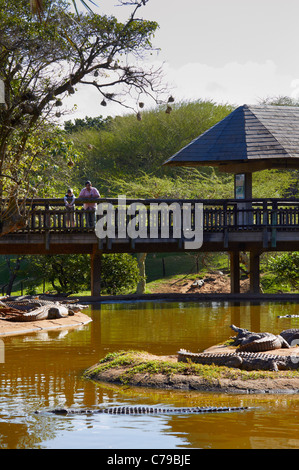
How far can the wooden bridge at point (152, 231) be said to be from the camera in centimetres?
2061

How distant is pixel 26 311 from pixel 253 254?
9.24 m

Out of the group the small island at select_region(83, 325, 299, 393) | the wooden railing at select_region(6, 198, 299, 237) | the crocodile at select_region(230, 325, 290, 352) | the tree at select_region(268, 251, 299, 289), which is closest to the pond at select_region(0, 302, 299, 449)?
the small island at select_region(83, 325, 299, 393)

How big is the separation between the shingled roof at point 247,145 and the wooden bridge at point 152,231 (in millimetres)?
1291

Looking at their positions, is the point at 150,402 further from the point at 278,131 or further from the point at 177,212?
the point at 278,131

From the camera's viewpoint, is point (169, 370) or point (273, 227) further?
point (273, 227)

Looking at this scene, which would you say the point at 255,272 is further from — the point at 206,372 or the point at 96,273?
the point at 206,372

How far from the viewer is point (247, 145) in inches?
889

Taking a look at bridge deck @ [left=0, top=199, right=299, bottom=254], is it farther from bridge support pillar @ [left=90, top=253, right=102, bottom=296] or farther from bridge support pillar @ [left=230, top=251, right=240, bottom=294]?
bridge support pillar @ [left=230, top=251, right=240, bottom=294]

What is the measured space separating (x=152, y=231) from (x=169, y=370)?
11329 mm

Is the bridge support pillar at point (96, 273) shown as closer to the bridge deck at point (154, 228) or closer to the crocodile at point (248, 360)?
the bridge deck at point (154, 228)

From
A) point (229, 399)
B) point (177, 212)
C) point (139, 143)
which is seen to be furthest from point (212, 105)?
point (229, 399)

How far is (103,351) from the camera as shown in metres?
12.5

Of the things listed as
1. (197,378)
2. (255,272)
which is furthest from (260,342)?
(255,272)

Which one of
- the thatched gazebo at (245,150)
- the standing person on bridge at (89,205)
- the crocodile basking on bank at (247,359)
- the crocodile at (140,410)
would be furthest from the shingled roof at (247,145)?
the crocodile at (140,410)
